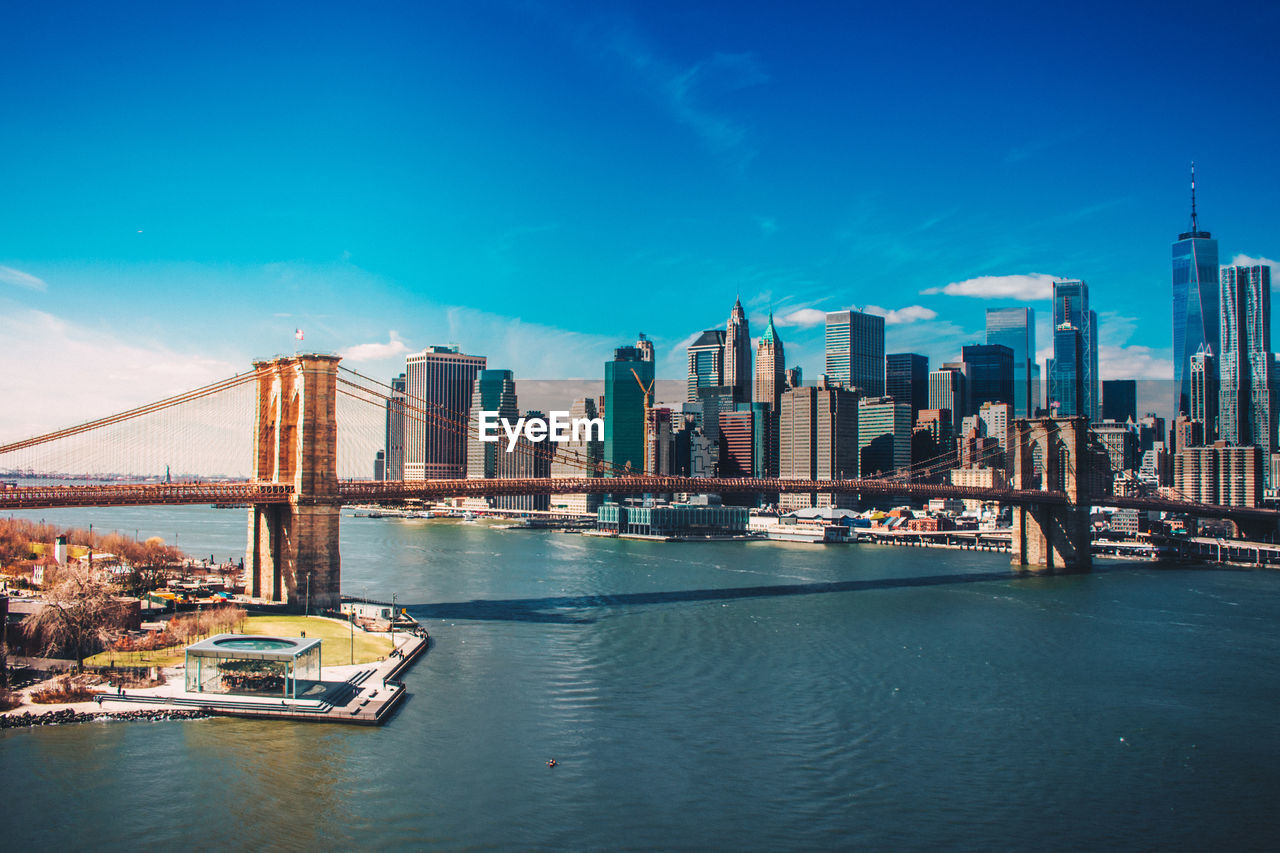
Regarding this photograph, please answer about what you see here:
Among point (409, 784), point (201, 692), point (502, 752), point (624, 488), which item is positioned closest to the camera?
point (409, 784)

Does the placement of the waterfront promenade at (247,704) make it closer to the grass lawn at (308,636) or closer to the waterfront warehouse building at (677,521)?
the grass lawn at (308,636)

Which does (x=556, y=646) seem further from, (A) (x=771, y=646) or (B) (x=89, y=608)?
(B) (x=89, y=608)

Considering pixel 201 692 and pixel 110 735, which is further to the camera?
pixel 201 692

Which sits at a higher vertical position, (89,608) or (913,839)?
(89,608)

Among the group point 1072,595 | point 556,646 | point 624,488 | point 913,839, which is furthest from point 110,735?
point 1072,595

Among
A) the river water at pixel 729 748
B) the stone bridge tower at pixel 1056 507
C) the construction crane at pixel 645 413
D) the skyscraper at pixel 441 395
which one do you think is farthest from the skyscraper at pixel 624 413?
the river water at pixel 729 748

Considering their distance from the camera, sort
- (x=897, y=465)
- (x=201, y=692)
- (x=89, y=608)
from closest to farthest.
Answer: (x=201, y=692), (x=89, y=608), (x=897, y=465)

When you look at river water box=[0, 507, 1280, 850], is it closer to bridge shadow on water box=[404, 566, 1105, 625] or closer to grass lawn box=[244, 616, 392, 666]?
bridge shadow on water box=[404, 566, 1105, 625]

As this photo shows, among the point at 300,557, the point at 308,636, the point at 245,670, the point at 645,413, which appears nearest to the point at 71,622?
the point at 245,670
